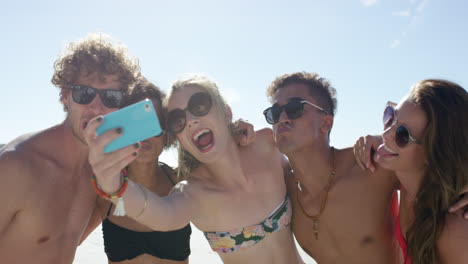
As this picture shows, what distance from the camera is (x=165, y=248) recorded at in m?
3.43

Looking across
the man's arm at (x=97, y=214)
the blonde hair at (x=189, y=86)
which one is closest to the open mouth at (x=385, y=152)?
the blonde hair at (x=189, y=86)

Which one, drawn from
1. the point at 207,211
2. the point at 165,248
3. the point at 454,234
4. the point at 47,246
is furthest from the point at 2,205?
the point at 454,234

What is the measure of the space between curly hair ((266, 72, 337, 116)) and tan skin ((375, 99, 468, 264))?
49.5 inches

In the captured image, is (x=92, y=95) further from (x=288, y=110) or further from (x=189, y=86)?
(x=288, y=110)

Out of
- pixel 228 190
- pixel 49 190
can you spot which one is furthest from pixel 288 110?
pixel 49 190

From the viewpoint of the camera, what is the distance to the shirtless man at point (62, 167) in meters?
2.95

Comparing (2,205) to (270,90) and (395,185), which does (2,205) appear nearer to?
(270,90)

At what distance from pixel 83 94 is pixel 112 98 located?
0.27 m

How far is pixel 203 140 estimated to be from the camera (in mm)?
3279

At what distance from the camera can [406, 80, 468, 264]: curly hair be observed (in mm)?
2436

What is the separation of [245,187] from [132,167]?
50.9 inches

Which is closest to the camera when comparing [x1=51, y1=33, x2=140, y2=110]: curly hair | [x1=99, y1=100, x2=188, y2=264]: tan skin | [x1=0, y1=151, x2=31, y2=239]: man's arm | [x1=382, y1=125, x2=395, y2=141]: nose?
[x1=382, y1=125, x2=395, y2=141]: nose

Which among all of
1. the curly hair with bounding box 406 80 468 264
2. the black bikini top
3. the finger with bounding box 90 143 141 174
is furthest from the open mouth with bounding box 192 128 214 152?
the curly hair with bounding box 406 80 468 264

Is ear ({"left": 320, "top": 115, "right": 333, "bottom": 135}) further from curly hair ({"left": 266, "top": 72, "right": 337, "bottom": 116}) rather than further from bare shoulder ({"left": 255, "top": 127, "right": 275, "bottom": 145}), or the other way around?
bare shoulder ({"left": 255, "top": 127, "right": 275, "bottom": 145})
